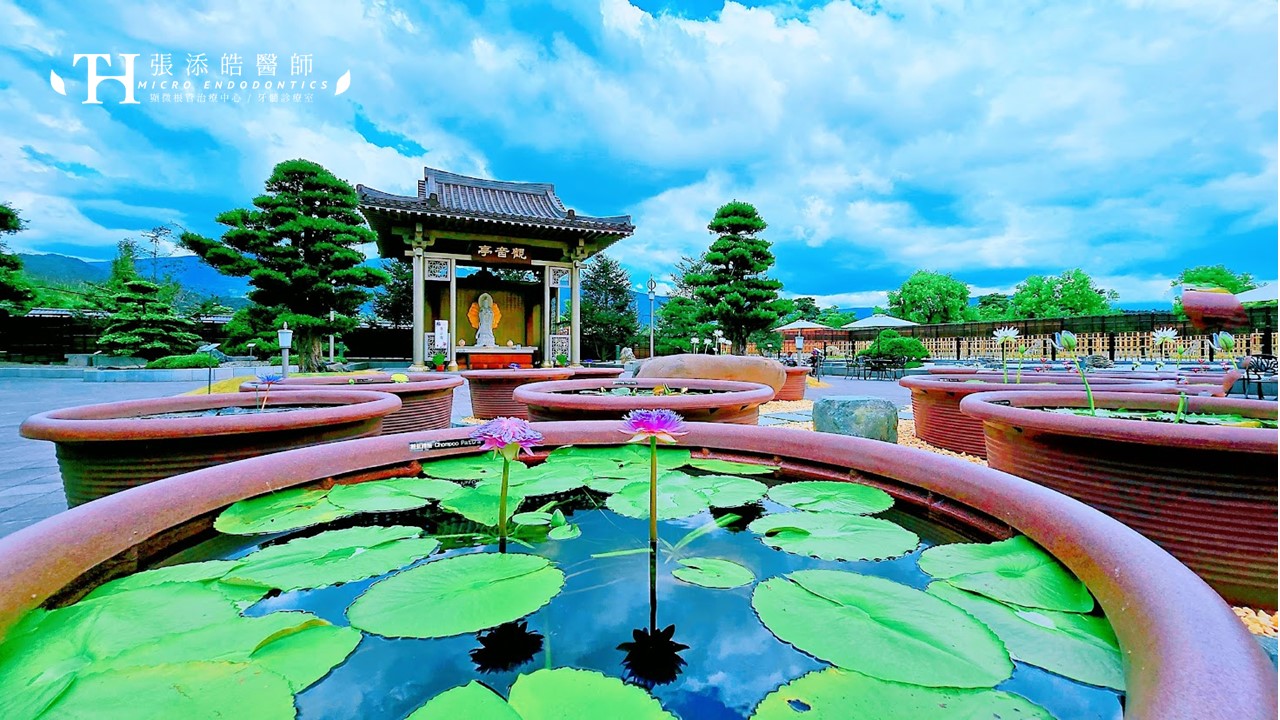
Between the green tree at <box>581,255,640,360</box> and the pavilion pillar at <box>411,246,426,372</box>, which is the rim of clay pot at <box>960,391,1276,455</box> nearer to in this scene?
the pavilion pillar at <box>411,246,426,372</box>

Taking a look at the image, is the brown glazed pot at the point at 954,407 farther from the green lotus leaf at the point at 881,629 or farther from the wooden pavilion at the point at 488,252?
the wooden pavilion at the point at 488,252

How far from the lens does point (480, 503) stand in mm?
1028

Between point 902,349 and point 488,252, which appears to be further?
point 902,349

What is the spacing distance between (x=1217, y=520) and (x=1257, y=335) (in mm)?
16278

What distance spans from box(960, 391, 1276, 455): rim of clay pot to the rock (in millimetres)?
1315

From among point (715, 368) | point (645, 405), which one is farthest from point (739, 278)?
point (645, 405)

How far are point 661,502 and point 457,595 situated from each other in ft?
1.56

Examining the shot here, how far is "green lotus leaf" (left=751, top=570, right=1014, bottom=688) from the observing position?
1.70 ft

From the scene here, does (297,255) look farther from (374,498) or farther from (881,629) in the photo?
(881,629)

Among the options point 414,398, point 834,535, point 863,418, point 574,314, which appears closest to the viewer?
point 834,535

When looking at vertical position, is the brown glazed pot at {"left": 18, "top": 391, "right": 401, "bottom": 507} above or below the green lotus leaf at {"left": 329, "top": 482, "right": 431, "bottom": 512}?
above

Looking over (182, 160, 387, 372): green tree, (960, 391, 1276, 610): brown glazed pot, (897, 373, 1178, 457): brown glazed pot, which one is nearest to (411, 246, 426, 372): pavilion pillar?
(182, 160, 387, 372): green tree

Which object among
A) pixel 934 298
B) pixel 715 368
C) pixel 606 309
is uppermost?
pixel 934 298

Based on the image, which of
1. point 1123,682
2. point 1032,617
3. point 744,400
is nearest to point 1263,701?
point 1123,682
